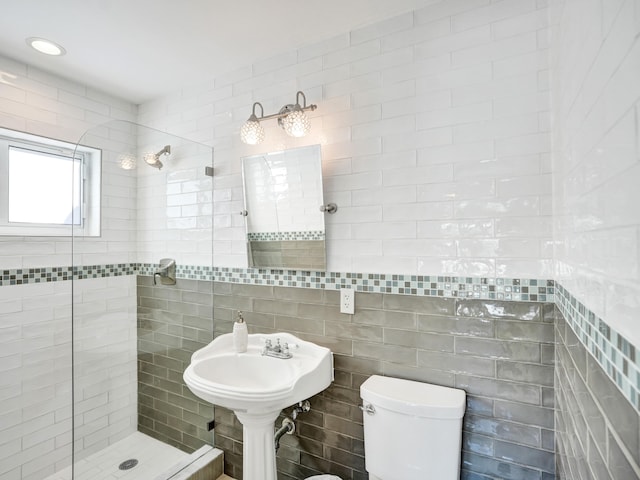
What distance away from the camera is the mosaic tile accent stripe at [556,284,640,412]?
446 millimetres

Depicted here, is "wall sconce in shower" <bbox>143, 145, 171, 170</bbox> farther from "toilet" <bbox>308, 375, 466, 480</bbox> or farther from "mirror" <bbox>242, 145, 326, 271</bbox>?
"toilet" <bbox>308, 375, 466, 480</bbox>

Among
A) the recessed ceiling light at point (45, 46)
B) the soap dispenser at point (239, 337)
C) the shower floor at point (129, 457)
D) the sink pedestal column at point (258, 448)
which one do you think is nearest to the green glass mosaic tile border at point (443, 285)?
the soap dispenser at point (239, 337)

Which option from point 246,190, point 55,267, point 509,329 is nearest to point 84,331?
point 55,267

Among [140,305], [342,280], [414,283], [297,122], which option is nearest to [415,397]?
[414,283]

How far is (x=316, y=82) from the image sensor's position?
186cm

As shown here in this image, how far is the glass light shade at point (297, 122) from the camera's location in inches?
68.4

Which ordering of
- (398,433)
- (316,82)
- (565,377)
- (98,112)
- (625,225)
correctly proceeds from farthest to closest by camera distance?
(98,112) → (316,82) → (398,433) → (565,377) → (625,225)

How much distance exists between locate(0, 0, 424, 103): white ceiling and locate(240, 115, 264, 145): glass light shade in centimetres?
45

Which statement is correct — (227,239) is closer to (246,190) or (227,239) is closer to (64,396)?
(246,190)

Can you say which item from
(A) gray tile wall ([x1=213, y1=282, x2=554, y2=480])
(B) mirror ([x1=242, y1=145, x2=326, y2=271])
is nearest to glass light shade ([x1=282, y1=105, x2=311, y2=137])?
(B) mirror ([x1=242, y1=145, x2=326, y2=271])

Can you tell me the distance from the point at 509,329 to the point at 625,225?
3.32ft

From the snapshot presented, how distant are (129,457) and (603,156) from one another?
2.67 m

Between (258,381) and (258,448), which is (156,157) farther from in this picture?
(258,448)

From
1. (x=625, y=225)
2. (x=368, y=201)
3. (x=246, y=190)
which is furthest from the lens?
(x=246, y=190)
